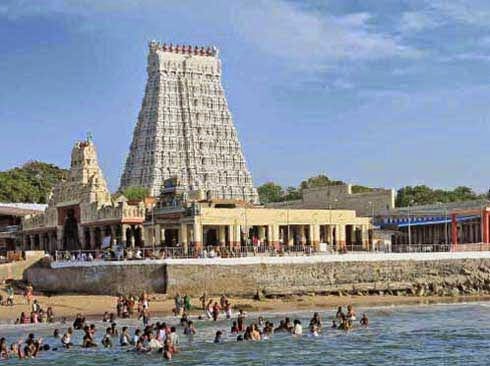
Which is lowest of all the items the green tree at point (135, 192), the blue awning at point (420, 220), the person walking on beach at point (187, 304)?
the person walking on beach at point (187, 304)

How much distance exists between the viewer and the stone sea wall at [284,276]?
51.9 meters

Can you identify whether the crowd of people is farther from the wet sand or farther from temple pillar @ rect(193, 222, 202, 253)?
temple pillar @ rect(193, 222, 202, 253)

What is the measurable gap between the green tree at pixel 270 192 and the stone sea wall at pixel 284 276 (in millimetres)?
63566

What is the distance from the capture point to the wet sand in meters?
48.4

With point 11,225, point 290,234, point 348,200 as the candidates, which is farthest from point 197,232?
point 11,225

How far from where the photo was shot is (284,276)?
5409 centimetres

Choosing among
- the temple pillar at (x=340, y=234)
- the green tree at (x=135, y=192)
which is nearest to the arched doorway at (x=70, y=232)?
the temple pillar at (x=340, y=234)

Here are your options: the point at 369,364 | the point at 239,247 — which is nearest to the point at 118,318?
the point at 239,247

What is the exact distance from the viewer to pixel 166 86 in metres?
107

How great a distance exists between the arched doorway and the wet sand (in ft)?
47.1

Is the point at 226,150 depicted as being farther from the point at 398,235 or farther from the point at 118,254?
the point at 118,254

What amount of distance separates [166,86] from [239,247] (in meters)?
51.1

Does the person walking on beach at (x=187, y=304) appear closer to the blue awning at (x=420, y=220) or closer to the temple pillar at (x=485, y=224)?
the blue awning at (x=420, y=220)

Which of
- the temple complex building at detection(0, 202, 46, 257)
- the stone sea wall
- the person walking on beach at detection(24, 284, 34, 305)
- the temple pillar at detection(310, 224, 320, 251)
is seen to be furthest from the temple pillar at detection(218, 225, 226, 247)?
the temple complex building at detection(0, 202, 46, 257)
